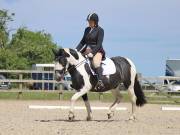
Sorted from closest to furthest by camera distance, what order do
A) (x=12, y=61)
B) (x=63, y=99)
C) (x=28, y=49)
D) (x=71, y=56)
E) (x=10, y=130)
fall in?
(x=10, y=130) → (x=71, y=56) → (x=63, y=99) → (x=12, y=61) → (x=28, y=49)

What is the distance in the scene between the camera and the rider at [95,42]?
12828 mm

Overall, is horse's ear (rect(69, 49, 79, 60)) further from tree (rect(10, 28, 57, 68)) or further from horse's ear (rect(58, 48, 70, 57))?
tree (rect(10, 28, 57, 68))

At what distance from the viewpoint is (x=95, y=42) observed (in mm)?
12906

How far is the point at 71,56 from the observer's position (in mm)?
12758

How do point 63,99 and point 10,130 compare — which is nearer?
point 10,130

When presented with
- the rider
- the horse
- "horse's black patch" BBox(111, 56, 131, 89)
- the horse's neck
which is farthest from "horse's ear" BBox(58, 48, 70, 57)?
"horse's black patch" BBox(111, 56, 131, 89)

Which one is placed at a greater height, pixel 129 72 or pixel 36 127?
pixel 129 72

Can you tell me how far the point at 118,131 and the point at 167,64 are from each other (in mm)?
41729

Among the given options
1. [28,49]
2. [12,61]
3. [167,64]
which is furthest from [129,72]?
[28,49]

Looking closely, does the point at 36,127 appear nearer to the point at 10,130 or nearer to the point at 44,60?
the point at 10,130

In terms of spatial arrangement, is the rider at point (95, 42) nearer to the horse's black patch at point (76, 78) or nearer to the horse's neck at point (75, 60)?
the horse's neck at point (75, 60)

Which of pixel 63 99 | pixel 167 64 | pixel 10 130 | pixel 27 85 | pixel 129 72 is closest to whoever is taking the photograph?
pixel 10 130

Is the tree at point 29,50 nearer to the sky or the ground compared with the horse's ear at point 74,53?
nearer to the sky

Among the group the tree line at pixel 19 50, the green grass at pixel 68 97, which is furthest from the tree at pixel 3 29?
the green grass at pixel 68 97
